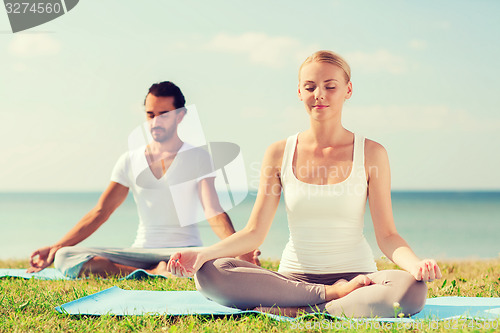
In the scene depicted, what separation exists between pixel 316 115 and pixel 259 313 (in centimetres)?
130

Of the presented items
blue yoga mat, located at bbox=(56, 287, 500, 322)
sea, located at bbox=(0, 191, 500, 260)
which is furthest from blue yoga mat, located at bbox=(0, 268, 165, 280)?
sea, located at bbox=(0, 191, 500, 260)

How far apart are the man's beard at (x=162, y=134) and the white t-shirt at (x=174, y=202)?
186 mm

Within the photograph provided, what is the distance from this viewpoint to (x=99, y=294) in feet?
13.4

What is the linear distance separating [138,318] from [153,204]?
2299 mm

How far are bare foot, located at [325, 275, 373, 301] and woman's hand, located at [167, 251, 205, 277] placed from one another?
2.60ft

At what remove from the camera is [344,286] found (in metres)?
3.37

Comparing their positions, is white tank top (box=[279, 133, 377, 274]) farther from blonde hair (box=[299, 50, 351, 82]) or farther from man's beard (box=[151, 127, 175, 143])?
man's beard (box=[151, 127, 175, 143])

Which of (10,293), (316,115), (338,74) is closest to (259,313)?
(316,115)

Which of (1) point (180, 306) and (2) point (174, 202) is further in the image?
(2) point (174, 202)

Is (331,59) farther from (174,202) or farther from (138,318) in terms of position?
(174,202)

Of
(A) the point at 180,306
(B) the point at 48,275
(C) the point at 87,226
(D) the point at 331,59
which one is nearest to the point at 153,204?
(C) the point at 87,226

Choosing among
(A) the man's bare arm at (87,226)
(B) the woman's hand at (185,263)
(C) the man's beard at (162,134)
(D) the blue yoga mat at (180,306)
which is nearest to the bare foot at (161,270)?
(A) the man's bare arm at (87,226)

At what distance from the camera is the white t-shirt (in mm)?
5559

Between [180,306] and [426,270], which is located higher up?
[426,270]
